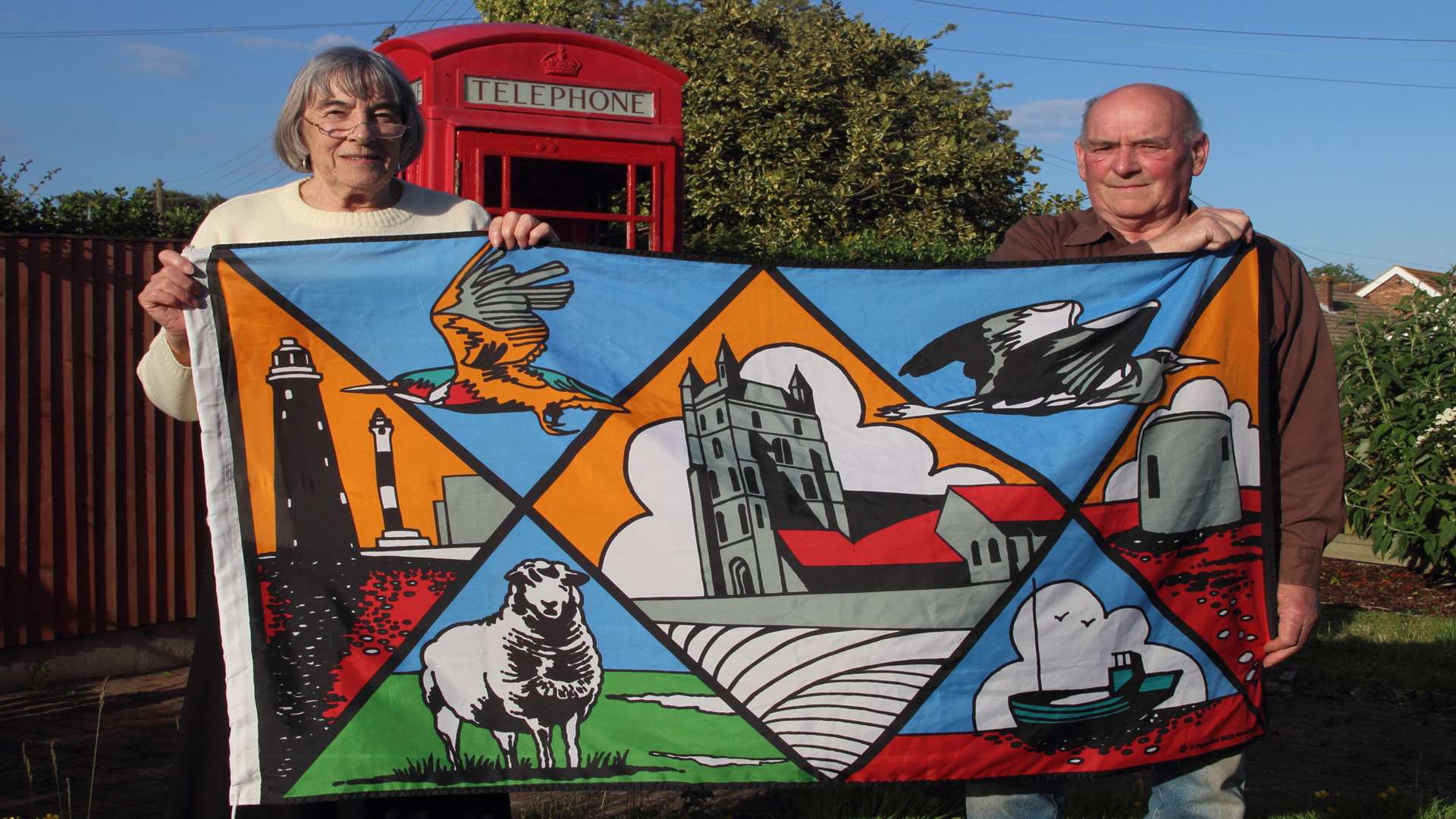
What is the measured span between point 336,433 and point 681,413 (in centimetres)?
80

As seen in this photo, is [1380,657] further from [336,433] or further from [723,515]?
[336,433]

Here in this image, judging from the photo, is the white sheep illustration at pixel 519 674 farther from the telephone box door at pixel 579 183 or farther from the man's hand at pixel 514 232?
the telephone box door at pixel 579 183

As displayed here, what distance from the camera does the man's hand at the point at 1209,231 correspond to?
284 cm

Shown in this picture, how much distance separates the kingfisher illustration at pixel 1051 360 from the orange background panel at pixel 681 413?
4.1 inches

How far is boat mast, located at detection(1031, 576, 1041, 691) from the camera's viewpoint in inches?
111

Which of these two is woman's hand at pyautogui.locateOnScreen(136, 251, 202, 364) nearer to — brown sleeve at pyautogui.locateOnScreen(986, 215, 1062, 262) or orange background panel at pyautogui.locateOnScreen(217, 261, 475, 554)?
orange background panel at pyautogui.locateOnScreen(217, 261, 475, 554)

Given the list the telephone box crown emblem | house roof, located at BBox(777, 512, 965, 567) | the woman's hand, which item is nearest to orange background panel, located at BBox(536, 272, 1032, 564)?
house roof, located at BBox(777, 512, 965, 567)

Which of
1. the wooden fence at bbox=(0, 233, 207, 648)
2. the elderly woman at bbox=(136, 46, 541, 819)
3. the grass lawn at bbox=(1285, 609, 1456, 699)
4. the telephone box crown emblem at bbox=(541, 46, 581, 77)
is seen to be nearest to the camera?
the elderly woman at bbox=(136, 46, 541, 819)

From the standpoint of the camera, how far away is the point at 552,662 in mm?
2723

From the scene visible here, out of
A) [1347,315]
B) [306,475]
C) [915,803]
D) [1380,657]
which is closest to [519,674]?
[306,475]

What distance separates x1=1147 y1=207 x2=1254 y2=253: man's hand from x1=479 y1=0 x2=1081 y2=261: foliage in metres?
12.8

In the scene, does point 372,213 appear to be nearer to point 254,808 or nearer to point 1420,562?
point 254,808

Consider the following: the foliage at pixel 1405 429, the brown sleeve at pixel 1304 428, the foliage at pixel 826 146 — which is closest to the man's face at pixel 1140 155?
the brown sleeve at pixel 1304 428

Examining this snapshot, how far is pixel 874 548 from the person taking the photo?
2.81m
